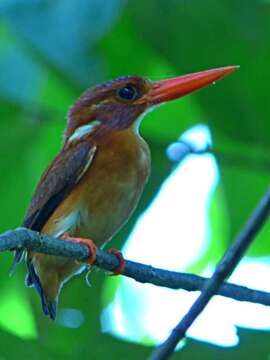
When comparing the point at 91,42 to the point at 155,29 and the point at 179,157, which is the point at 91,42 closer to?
the point at 155,29

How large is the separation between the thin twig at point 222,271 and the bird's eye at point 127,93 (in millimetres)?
2512

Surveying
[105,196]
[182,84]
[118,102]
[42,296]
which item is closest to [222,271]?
[105,196]

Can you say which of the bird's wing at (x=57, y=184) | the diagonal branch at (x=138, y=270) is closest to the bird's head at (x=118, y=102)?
the bird's wing at (x=57, y=184)

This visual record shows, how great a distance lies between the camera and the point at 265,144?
427 centimetres

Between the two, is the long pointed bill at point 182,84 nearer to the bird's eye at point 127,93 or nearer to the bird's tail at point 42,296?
the bird's eye at point 127,93

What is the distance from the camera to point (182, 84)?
4.21 m

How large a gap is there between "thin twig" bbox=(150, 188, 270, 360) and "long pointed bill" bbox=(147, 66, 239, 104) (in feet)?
7.06

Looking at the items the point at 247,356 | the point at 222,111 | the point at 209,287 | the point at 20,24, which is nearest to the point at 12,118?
the point at 20,24

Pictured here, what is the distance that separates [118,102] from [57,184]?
0.64m

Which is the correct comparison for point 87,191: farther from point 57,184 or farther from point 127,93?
point 127,93

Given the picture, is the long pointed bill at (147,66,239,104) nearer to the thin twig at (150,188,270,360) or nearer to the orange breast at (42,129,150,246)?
the orange breast at (42,129,150,246)

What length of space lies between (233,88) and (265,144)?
1.18 feet

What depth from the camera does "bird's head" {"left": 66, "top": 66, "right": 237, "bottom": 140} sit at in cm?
425

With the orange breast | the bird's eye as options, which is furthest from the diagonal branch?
the bird's eye
